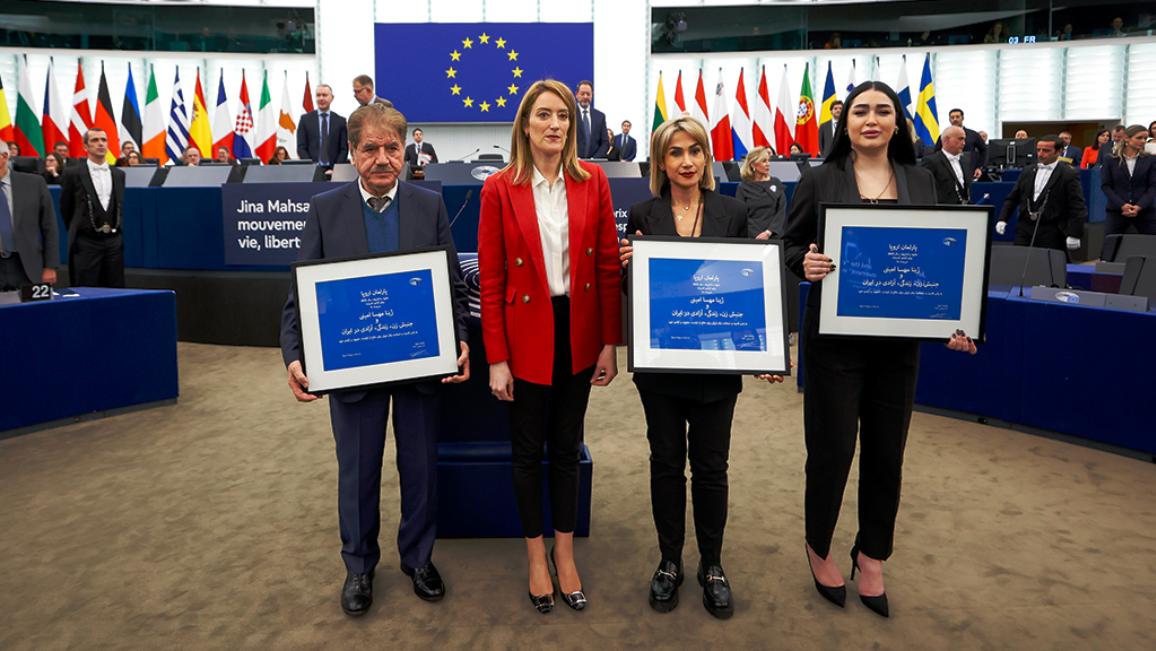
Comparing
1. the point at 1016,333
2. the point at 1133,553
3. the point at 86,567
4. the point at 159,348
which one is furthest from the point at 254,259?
the point at 1133,553

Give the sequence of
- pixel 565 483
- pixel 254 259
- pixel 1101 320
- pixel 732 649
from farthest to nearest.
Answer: pixel 254 259
pixel 1101 320
pixel 565 483
pixel 732 649

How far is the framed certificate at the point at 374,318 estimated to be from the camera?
2.37m

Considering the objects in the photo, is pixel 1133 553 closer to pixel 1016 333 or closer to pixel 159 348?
pixel 1016 333

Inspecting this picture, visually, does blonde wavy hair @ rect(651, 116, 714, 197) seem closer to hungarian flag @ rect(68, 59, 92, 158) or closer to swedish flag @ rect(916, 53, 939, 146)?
swedish flag @ rect(916, 53, 939, 146)

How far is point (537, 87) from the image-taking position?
7.79ft

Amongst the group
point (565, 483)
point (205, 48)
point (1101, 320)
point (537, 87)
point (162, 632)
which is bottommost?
point (162, 632)

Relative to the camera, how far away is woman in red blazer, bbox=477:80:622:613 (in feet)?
7.90

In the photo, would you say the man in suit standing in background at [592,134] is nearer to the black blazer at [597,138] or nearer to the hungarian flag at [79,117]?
the black blazer at [597,138]

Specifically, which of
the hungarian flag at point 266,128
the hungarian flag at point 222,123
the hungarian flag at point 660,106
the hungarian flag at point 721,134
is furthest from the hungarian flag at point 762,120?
the hungarian flag at point 222,123

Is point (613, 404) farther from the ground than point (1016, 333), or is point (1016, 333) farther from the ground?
point (1016, 333)

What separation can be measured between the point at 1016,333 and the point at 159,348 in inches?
189

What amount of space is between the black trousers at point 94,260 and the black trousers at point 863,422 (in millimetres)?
5768

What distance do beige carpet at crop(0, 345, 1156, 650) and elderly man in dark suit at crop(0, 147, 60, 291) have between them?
1462 mm

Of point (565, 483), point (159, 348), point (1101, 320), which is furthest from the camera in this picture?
point (159, 348)
